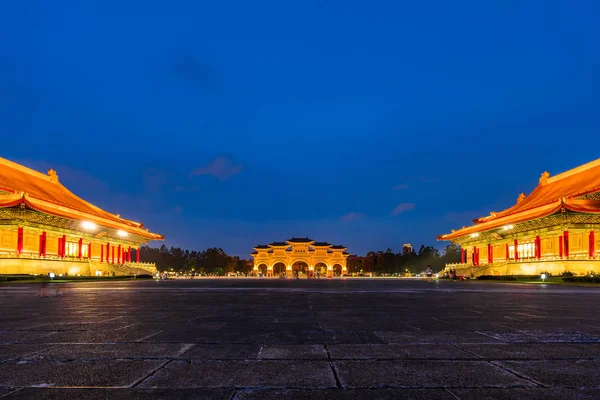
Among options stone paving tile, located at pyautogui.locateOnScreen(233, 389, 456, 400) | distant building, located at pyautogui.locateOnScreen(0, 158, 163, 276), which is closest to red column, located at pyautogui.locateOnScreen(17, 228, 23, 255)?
distant building, located at pyautogui.locateOnScreen(0, 158, 163, 276)

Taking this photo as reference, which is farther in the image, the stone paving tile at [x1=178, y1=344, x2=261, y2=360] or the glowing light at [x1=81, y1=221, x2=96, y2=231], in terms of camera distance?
the glowing light at [x1=81, y1=221, x2=96, y2=231]

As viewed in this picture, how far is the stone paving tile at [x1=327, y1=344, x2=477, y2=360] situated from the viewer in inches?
156

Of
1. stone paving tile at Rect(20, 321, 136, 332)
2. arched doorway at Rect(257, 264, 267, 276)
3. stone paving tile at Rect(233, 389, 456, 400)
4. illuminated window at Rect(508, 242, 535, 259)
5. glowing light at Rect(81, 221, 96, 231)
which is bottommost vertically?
arched doorway at Rect(257, 264, 267, 276)

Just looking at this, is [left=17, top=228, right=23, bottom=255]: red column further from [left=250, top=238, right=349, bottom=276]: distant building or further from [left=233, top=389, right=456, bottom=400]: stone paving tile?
[left=250, top=238, right=349, bottom=276]: distant building

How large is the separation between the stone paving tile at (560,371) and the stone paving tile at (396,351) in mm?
468

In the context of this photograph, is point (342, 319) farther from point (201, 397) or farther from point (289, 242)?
point (289, 242)

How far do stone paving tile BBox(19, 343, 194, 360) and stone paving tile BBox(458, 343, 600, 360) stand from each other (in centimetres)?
290

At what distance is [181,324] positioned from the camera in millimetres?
6414

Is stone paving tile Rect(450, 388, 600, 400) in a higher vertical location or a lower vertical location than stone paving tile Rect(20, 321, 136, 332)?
higher

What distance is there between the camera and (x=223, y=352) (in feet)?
13.8

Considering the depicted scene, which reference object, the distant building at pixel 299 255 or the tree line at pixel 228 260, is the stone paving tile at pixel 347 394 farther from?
the distant building at pixel 299 255

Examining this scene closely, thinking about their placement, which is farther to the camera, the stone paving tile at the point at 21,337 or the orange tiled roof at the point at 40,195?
the orange tiled roof at the point at 40,195

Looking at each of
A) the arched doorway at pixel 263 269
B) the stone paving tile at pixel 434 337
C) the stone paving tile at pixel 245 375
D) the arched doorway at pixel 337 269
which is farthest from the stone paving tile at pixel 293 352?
the arched doorway at pixel 337 269

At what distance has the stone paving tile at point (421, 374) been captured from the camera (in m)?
3.04
